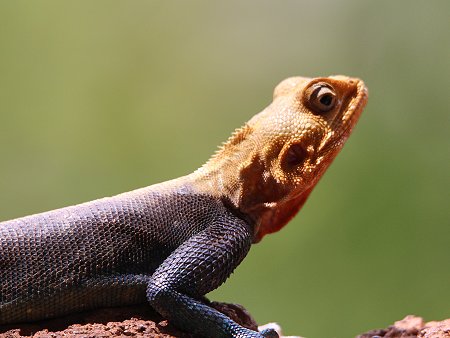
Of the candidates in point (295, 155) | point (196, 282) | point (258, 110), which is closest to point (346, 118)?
point (295, 155)

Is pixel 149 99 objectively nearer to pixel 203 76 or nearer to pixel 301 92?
pixel 203 76

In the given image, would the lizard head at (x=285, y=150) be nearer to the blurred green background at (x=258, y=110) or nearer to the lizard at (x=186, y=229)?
the lizard at (x=186, y=229)

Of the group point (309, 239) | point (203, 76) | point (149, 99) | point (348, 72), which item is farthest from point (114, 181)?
point (348, 72)

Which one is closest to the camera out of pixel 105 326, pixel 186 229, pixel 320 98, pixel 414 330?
pixel 105 326

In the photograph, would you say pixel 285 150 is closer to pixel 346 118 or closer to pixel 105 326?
pixel 346 118

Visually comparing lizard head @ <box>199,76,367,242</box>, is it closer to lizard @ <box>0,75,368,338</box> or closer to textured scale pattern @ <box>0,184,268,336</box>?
lizard @ <box>0,75,368,338</box>

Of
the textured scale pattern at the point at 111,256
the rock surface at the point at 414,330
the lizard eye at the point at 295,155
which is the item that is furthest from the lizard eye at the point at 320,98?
the rock surface at the point at 414,330

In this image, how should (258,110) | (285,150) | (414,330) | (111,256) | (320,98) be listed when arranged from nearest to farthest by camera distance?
(111,256) → (285,150) → (320,98) → (414,330) → (258,110)

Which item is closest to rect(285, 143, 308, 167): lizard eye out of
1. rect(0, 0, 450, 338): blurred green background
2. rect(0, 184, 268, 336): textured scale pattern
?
rect(0, 184, 268, 336): textured scale pattern
